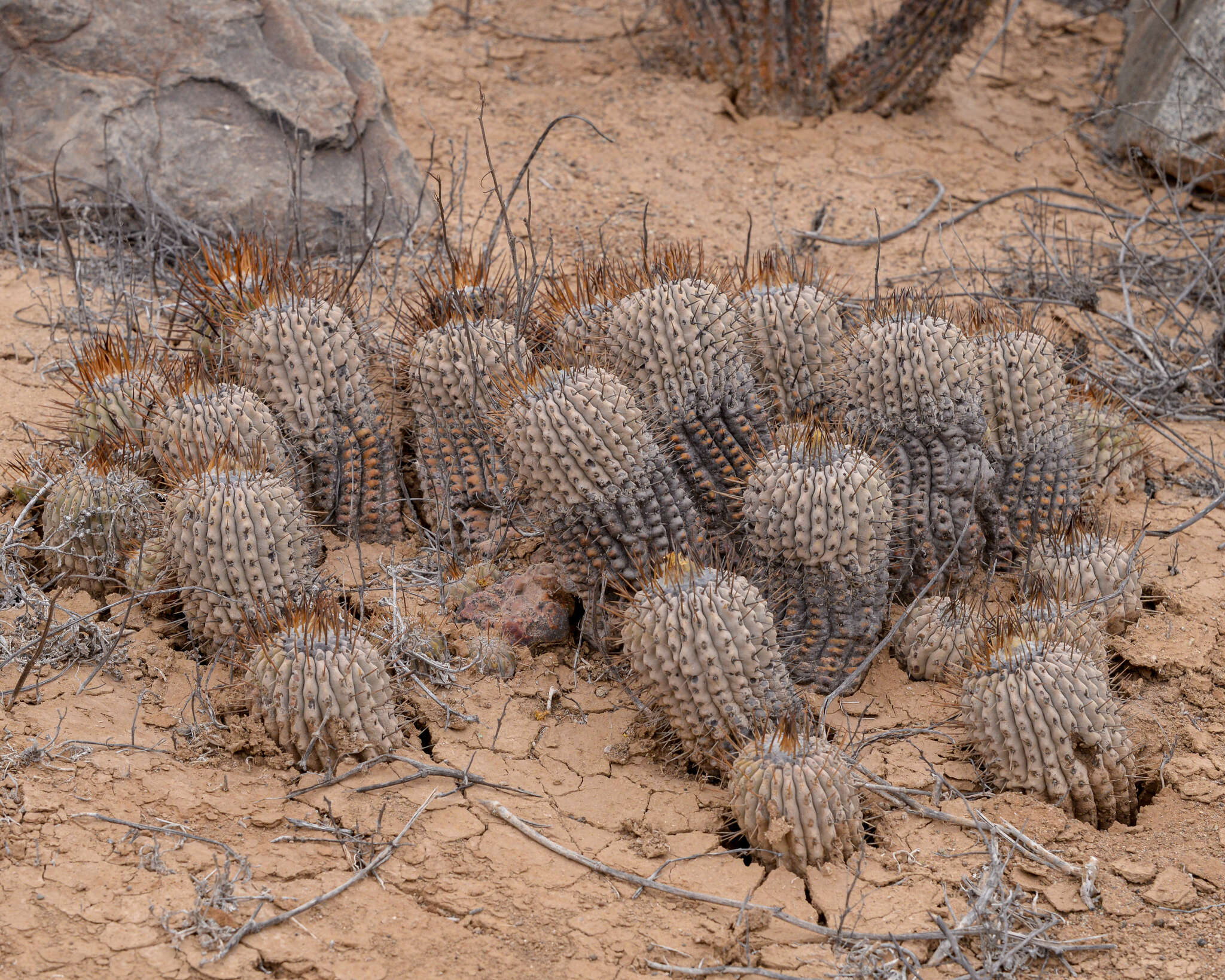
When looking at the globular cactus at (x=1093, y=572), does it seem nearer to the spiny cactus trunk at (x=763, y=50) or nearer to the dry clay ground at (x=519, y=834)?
the dry clay ground at (x=519, y=834)

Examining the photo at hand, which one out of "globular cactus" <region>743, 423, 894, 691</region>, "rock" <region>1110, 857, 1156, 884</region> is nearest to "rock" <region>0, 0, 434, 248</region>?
"globular cactus" <region>743, 423, 894, 691</region>

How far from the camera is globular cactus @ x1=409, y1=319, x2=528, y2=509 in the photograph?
3.77 m

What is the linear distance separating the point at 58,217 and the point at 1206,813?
14.5 feet

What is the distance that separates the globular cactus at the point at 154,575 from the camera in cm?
344

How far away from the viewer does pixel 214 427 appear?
3.51 m

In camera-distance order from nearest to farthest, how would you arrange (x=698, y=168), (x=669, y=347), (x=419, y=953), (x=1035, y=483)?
(x=419, y=953)
(x=669, y=347)
(x=1035, y=483)
(x=698, y=168)

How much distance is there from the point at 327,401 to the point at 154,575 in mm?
756

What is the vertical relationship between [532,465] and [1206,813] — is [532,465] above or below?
above

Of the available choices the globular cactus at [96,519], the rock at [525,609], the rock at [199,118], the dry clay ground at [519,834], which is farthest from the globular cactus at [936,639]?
the rock at [199,118]

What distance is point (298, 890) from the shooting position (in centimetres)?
267

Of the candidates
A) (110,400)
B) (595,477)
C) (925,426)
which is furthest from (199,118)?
(925,426)

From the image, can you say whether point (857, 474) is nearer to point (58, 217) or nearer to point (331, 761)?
point (331, 761)

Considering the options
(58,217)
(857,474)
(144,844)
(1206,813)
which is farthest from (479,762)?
(58,217)

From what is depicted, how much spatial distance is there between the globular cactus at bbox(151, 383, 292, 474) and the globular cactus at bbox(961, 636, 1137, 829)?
2131 mm
